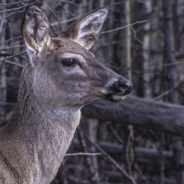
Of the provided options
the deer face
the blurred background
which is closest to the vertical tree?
the blurred background

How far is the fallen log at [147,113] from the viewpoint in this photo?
13.8 ft

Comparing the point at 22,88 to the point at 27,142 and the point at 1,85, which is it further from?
the point at 1,85

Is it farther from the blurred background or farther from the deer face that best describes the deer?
the blurred background

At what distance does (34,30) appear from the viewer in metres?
2.95

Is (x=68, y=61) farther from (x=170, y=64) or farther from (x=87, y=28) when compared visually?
(x=170, y=64)

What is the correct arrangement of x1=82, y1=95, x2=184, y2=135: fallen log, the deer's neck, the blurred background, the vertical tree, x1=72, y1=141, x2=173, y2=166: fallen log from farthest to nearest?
x1=72, y1=141, x2=173, y2=166: fallen log < the vertical tree < the blurred background < x1=82, y1=95, x2=184, y2=135: fallen log < the deer's neck

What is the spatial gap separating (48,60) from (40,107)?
453mm

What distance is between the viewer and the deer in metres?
2.76

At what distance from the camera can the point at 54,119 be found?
9.40 ft

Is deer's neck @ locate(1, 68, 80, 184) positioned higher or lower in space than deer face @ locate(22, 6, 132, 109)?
lower

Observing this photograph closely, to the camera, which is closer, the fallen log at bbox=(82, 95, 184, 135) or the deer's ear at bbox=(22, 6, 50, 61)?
the deer's ear at bbox=(22, 6, 50, 61)

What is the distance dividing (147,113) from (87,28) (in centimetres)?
156

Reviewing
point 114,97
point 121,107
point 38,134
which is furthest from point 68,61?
point 121,107

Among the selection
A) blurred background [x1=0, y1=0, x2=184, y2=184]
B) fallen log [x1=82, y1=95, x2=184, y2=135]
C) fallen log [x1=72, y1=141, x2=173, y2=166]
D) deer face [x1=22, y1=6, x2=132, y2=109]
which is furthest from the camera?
fallen log [x1=72, y1=141, x2=173, y2=166]
